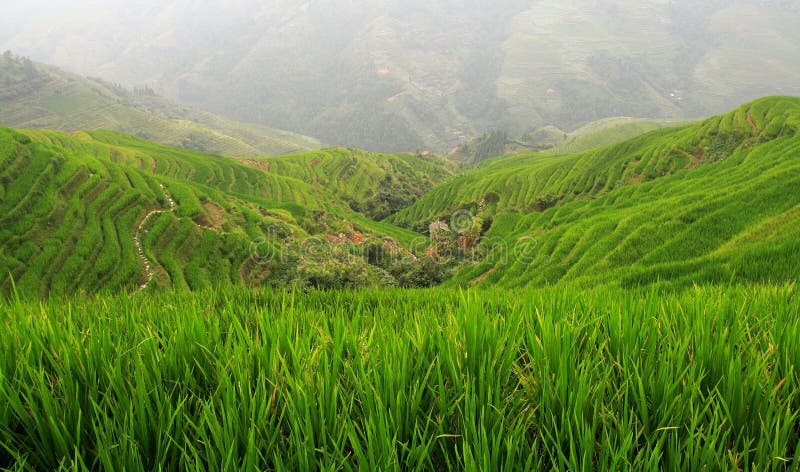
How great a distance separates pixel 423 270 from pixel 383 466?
104ft

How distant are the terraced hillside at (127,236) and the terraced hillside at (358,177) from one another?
74.1 metres

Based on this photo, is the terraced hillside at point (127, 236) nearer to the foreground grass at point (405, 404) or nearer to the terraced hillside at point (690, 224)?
the terraced hillside at point (690, 224)

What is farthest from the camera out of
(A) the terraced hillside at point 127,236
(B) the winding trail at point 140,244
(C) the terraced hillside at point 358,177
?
(C) the terraced hillside at point 358,177

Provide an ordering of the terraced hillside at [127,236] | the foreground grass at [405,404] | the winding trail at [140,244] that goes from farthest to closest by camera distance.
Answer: the winding trail at [140,244] → the terraced hillside at [127,236] → the foreground grass at [405,404]

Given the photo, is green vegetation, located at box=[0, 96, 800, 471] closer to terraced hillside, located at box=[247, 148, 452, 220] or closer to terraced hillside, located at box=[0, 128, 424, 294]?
terraced hillside, located at box=[0, 128, 424, 294]

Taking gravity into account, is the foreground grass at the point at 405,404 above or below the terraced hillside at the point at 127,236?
above

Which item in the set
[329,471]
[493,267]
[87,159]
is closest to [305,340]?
[329,471]

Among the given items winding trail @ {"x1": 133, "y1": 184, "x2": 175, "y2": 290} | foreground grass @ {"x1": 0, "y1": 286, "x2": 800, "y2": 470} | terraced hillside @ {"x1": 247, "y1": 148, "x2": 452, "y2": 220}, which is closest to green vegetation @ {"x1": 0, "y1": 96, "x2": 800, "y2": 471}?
foreground grass @ {"x1": 0, "y1": 286, "x2": 800, "y2": 470}

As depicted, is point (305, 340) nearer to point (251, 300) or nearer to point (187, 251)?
point (251, 300)

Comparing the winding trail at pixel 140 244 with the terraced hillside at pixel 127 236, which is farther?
the winding trail at pixel 140 244

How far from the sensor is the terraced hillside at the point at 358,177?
120875mm

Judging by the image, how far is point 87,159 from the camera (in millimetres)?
38688

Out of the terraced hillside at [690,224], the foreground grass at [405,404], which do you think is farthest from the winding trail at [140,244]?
the foreground grass at [405,404]

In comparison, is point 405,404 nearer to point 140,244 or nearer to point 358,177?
point 140,244
